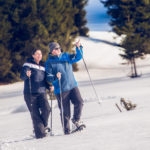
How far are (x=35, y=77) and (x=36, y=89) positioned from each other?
0.22m

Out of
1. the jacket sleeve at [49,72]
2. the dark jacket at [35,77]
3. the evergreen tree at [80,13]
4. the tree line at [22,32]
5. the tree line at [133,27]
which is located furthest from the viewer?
the evergreen tree at [80,13]

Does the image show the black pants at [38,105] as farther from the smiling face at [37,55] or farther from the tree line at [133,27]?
the tree line at [133,27]

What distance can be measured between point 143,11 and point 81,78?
23.9 ft

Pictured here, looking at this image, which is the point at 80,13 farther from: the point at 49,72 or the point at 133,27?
the point at 49,72

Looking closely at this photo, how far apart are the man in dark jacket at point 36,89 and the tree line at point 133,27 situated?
18.2 meters

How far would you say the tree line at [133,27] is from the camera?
81.0 ft

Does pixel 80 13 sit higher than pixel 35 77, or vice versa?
pixel 80 13

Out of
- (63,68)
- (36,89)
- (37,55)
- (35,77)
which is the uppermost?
(37,55)

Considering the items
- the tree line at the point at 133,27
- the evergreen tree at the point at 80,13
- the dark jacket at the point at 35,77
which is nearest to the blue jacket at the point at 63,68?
the dark jacket at the point at 35,77

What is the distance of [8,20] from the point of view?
2794 cm

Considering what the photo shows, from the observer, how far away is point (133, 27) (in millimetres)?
27578

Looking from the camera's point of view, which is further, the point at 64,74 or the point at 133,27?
the point at 133,27

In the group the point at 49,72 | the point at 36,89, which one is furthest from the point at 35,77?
the point at 49,72

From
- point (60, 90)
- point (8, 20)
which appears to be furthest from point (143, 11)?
point (60, 90)
